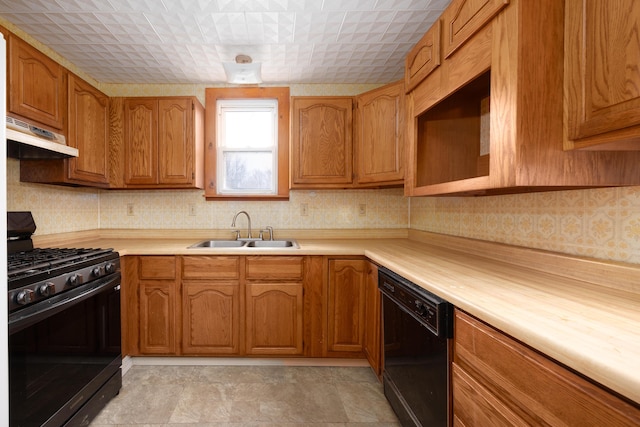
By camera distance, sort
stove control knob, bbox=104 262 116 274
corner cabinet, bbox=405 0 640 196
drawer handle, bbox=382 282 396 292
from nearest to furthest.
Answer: corner cabinet, bbox=405 0 640 196 < drawer handle, bbox=382 282 396 292 < stove control knob, bbox=104 262 116 274

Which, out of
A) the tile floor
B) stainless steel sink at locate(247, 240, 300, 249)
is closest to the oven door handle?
the tile floor

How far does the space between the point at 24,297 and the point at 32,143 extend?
79cm

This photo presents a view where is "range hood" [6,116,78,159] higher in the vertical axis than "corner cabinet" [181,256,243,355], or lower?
higher

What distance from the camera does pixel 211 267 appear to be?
2.21m

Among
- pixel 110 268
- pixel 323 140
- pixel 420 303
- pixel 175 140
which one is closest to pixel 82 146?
pixel 175 140

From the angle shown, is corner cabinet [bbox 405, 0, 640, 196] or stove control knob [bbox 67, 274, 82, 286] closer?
corner cabinet [bbox 405, 0, 640, 196]

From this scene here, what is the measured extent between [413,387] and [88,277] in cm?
173

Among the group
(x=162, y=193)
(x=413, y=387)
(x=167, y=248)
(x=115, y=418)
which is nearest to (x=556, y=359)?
(x=413, y=387)

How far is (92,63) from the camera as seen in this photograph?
246 centimetres

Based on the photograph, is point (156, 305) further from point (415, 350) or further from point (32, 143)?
point (415, 350)

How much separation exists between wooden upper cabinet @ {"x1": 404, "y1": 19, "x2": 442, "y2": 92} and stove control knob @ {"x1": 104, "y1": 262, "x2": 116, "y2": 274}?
2.06 metres

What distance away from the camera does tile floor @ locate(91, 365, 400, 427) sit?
1691 mm

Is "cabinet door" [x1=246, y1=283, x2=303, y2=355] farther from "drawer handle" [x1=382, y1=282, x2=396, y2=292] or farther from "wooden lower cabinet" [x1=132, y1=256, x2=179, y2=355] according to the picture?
"drawer handle" [x1=382, y1=282, x2=396, y2=292]

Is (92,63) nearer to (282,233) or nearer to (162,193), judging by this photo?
(162,193)
